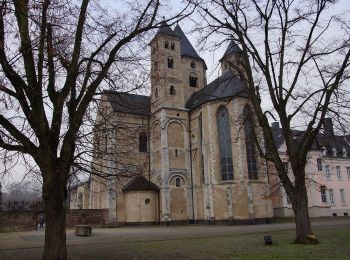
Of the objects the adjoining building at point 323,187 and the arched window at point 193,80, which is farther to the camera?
the arched window at point 193,80

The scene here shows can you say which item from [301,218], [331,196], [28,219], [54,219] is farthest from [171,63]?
[54,219]

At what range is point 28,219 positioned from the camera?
31.8 metres

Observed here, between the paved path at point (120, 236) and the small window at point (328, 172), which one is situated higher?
the small window at point (328, 172)

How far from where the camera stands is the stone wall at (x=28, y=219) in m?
A: 30.6

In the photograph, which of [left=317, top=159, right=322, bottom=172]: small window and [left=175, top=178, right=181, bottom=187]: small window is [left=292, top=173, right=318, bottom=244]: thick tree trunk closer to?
[left=175, top=178, right=181, bottom=187]: small window

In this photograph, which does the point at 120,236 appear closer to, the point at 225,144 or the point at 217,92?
the point at 225,144

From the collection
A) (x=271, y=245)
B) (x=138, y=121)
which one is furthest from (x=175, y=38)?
(x=271, y=245)

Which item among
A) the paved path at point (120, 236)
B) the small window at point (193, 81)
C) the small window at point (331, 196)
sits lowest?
the paved path at point (120, 236)

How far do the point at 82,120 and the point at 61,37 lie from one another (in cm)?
273

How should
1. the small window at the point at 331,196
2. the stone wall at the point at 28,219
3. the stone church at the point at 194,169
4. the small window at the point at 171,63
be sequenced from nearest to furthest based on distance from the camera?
1. the stone wall at the point at 28,219
2. the stone church at the point at 194,169
3. the small window at the point at 171,63
4. the small window at the point at 331,196

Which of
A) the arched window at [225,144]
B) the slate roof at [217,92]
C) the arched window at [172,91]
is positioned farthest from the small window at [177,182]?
the arched window at [172,91]

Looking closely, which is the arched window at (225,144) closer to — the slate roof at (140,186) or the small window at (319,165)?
the slate roof at (140,186)

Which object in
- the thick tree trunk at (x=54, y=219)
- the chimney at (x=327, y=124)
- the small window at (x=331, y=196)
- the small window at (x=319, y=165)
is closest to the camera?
the thick tree trunk at (x=54, y=219)

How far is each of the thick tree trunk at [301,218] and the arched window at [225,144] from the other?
70.4 feet
